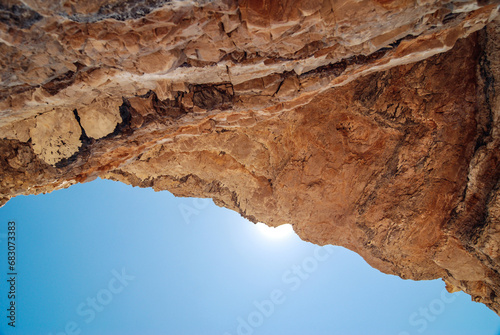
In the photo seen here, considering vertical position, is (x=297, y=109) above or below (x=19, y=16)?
below

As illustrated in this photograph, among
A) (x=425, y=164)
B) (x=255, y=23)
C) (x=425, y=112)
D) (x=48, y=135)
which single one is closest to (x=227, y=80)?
(x=255, y=23)

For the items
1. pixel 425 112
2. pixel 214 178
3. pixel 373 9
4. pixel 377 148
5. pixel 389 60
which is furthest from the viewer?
pixel 214 178

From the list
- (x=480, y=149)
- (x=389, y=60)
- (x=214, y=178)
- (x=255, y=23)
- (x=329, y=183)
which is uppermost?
(x=214, y=178)

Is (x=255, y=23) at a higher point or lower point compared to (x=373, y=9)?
higher

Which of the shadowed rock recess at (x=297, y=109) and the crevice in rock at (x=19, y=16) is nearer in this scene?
the crevice in rock at (x=19, y=16)

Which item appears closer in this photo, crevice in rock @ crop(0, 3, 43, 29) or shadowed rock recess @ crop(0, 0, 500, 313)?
crevice in rock @ crop(0, 3, 43, 29)

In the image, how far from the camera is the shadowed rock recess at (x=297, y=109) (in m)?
2.60

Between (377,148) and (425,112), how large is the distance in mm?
874

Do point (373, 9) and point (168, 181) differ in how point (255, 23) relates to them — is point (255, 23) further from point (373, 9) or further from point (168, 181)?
point (168, 181)

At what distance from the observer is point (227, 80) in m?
3.72

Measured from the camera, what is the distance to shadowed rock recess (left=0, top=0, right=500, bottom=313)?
260cm

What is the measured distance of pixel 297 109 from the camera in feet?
15.8

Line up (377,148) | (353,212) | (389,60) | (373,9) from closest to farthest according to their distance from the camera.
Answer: (373,9) < (389,60) < (377,148) < (353,212)

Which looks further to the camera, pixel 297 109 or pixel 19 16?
pixel 297 109
